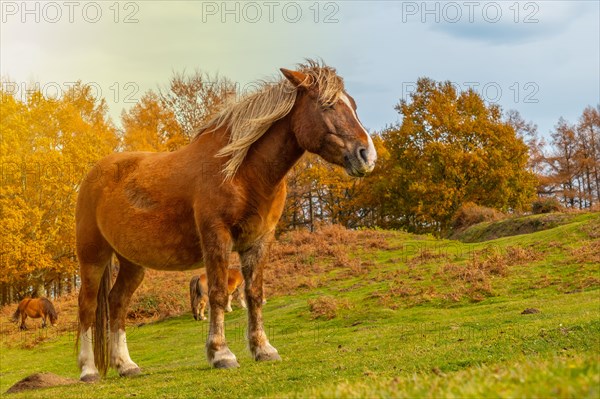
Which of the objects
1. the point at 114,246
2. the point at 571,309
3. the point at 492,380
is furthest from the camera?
the point at 571,309

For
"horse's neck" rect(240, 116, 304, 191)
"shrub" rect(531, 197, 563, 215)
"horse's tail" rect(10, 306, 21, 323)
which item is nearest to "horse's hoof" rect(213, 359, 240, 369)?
"horse's neck" rect(240, 116, 304, 191)

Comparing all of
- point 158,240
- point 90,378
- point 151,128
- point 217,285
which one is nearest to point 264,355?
point 217,285

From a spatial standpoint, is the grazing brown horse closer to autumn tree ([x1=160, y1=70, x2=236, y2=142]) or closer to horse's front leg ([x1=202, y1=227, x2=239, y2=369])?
horse's front leg ([x1=202, y1=227, x2=239, y2=369])

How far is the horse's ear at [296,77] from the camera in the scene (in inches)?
312

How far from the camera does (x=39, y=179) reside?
32.3 m

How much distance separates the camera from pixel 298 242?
107ft

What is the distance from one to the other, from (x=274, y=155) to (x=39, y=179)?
27.4 meters

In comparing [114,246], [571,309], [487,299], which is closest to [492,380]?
[114,246]

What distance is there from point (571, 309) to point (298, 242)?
2063cm

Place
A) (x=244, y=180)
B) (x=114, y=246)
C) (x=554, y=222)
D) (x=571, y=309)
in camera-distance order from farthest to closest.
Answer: (x=554, y=222) < (x=571, y=309) < (x=114, y=246) < (x=244, y=180)

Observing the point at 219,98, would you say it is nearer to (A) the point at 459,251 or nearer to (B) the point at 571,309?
(A) the point at 459,251

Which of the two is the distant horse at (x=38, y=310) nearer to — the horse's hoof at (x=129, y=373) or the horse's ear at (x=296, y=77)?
the horse's hoof at (x=129, y=373)

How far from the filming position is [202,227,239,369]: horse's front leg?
7.81m

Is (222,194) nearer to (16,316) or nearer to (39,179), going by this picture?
(16,316)
